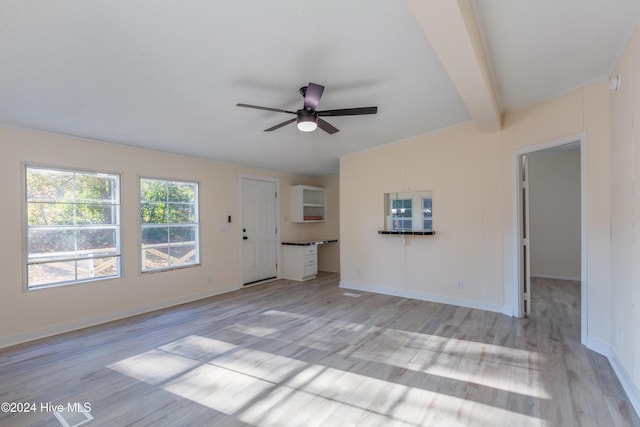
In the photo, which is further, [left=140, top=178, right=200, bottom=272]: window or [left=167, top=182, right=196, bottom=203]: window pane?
[left=167, top=182, right=196, bottom=203]: window pane

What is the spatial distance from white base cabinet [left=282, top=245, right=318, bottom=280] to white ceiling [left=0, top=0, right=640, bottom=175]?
3246 mm

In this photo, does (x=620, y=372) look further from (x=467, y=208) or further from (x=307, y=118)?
(x=307, y=118)

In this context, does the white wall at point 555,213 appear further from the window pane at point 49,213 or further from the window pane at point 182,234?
the window pane at point 49,213

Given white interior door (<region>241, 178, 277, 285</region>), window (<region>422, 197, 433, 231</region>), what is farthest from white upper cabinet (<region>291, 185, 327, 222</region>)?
window (<region>422, 197, 433, 231</region>)

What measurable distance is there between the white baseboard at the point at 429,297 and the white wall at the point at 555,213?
3312mm

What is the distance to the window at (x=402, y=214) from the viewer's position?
196 inches

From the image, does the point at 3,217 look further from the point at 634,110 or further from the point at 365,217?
the point at 634,110

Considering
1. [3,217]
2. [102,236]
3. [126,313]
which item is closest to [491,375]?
[126,313]

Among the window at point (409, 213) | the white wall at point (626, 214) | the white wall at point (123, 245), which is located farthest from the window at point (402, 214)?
the white wall at point (123, 245)

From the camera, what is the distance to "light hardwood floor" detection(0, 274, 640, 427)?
204 cm

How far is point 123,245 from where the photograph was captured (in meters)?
4.11

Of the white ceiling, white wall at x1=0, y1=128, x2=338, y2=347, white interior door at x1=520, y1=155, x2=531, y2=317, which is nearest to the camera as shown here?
the white ceiling

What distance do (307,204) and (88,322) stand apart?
4.38 meters

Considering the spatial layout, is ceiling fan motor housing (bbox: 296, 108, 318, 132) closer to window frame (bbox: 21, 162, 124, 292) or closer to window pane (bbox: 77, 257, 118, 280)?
window frame (bbox: 21, 162, 124, 292)
